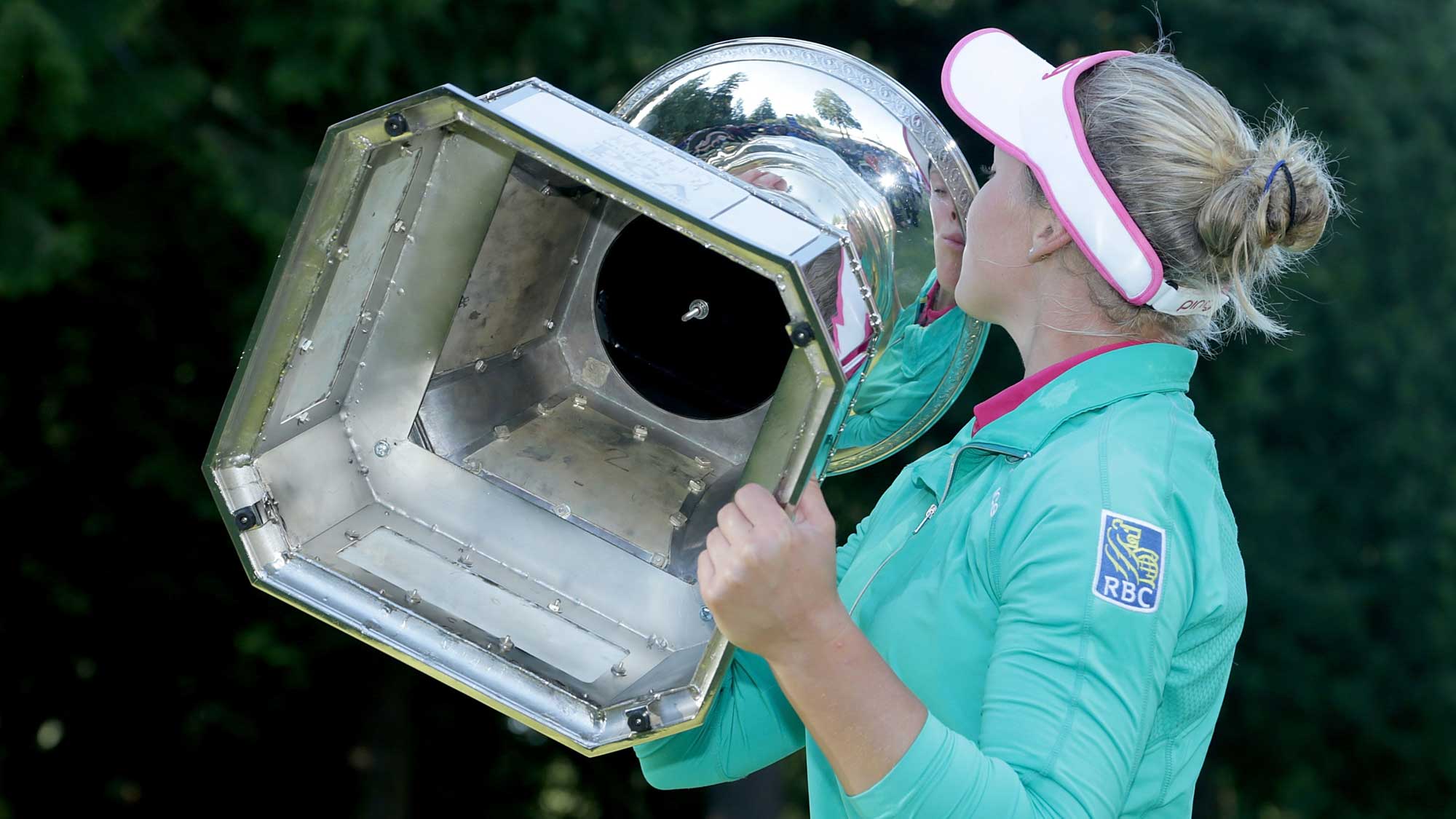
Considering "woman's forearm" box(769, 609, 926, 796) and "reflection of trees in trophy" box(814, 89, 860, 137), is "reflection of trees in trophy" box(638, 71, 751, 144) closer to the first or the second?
"reflection of trees in trophy" box(814, 89, 860, 137)

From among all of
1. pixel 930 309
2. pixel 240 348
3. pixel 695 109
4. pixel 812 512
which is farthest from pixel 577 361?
pixel 240 348

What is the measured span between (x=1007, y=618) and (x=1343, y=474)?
9.42 metres

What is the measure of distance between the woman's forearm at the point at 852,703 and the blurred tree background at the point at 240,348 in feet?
11.2

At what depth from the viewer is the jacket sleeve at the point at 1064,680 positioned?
1354mm

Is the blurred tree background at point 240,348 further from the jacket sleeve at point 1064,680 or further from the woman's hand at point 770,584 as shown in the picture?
the woman's hand at point 770,584

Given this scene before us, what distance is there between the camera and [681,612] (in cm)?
183

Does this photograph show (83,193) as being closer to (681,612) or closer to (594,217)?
(594,217)

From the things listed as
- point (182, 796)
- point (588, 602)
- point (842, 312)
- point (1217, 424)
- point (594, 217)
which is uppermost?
point (842, 312)

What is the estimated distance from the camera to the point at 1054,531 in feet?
4.86

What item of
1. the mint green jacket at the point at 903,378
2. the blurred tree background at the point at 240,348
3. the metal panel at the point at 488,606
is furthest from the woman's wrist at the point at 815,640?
the blurred tree background at the point at 240,348

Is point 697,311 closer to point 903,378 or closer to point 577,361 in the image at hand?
point 577,361

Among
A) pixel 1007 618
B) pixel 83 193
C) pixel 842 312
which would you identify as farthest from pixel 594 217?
pixel 83 193

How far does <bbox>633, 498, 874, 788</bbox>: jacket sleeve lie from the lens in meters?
1.99

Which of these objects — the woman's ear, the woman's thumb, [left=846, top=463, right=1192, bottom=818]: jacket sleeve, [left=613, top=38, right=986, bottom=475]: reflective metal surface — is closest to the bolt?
[left=613, top=38, right=986, bottom=475]: reflective metal surface
